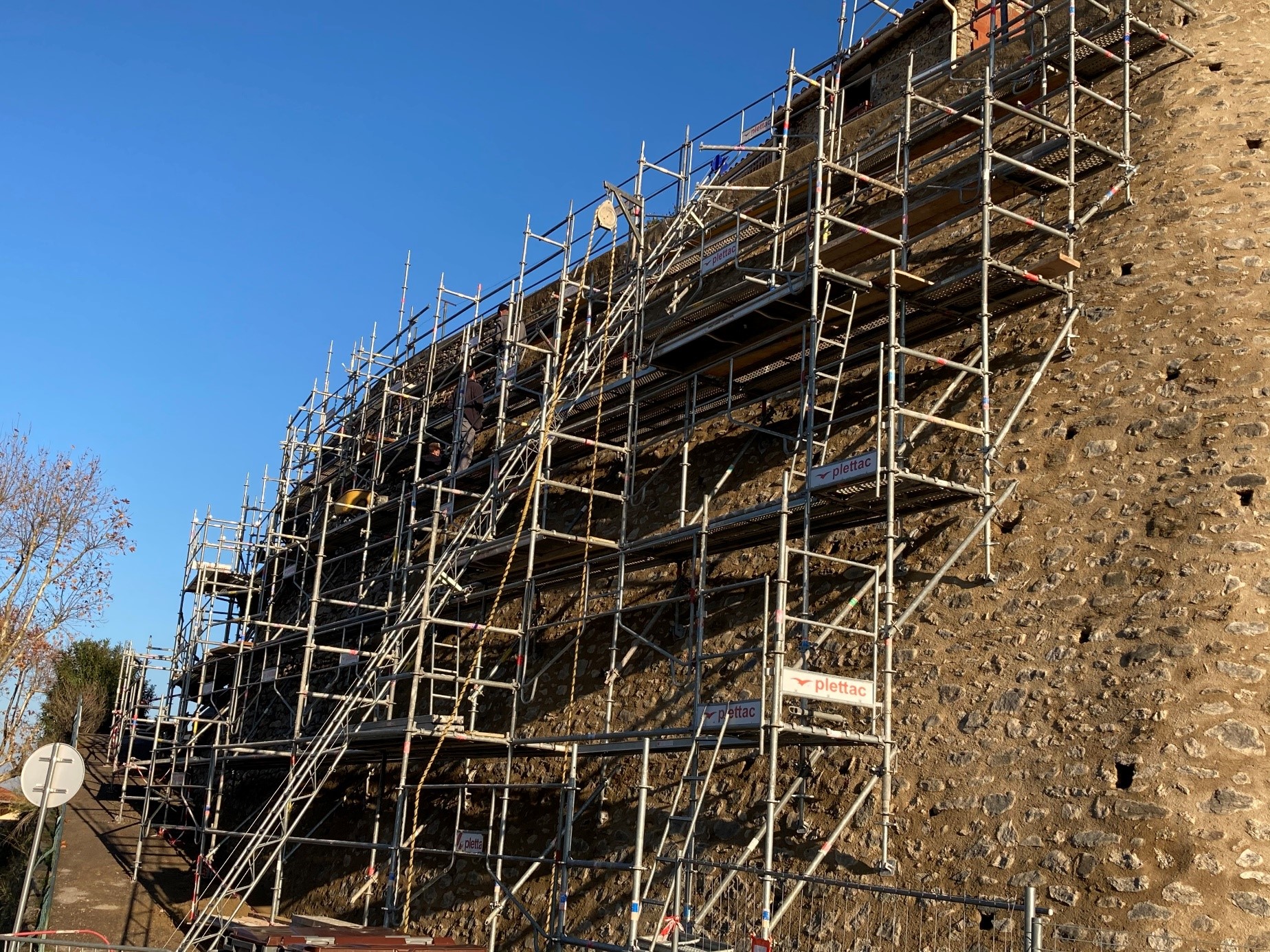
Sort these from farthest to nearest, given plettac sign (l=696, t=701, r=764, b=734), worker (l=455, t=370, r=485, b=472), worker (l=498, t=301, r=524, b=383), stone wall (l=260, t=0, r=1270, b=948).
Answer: worker (l=455, t=370, r=485, b=472)
worker (l=498, t=301, r=524, b=383)
plettac sign (l=696, t=701, r=764, b=734)
stone wall (l=260, t=0, r=1270, b=948)

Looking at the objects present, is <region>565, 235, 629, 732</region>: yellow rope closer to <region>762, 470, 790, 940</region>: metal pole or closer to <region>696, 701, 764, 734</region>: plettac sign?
<region>696, 701, 764, 734</region>: plettac sign

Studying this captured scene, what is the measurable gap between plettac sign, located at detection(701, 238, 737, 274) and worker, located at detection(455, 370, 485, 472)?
5.34m

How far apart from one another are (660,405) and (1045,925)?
6.96m

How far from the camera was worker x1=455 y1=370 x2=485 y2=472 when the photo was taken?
16.6 m

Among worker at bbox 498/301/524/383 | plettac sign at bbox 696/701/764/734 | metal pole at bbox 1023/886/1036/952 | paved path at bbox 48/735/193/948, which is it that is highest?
worker at bbox 498/301/524/383

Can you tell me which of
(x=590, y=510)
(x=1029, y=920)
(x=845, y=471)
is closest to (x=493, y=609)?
(x=590, y=510)

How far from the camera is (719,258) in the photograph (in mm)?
11836

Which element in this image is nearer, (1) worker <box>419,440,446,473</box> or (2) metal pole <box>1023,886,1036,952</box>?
(2) metal pole <box>1023,886,1036,952</box>

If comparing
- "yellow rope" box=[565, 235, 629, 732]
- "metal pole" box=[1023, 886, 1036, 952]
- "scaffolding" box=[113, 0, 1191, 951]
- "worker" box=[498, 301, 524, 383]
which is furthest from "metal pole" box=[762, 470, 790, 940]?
"worker" box=[498, 301, 524, 383]

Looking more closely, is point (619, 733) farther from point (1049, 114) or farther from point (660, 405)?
point (1049, 114)

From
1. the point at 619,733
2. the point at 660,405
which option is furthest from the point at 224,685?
the point at 619,733

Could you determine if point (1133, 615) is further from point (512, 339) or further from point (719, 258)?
point (512, 339)

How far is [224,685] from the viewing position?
22281 mm

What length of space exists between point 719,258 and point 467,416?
5878 millimetres
